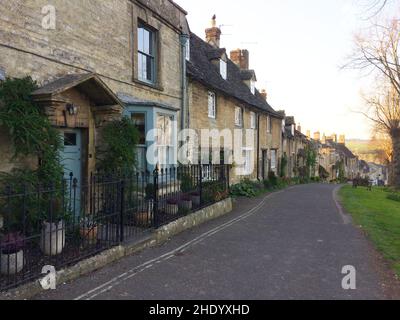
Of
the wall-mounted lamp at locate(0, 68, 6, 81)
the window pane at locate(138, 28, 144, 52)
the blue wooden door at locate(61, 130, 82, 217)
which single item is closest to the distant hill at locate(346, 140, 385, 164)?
the window pane at locate(138, 28, 144, 52)

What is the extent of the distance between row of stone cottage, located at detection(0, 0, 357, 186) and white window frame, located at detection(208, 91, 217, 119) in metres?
0.05

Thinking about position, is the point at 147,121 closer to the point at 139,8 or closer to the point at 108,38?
the point at 108,38

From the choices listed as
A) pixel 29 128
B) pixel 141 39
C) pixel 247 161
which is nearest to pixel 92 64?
pixel 141 39

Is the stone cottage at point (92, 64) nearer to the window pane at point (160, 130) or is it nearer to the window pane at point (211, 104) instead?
the window pane at point (160, 130)

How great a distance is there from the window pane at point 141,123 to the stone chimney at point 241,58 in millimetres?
20124

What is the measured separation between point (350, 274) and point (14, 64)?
7.86m

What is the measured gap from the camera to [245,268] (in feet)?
21.5

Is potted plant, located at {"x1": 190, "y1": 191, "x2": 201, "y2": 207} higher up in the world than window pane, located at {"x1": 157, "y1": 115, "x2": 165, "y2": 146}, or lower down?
lower down

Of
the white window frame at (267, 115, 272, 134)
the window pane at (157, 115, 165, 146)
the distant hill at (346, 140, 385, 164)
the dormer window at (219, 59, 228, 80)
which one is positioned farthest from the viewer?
the distant hill at (346, 140, 385, 164)

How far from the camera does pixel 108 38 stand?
32.6 ft

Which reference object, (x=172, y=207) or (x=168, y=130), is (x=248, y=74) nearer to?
(x=168, y=130)

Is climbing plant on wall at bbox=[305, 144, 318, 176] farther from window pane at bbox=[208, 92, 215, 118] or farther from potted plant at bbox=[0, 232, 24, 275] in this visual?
potted plant at bbox=[0, 232, 24, 275]

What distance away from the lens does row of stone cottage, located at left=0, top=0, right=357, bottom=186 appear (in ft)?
23.8
